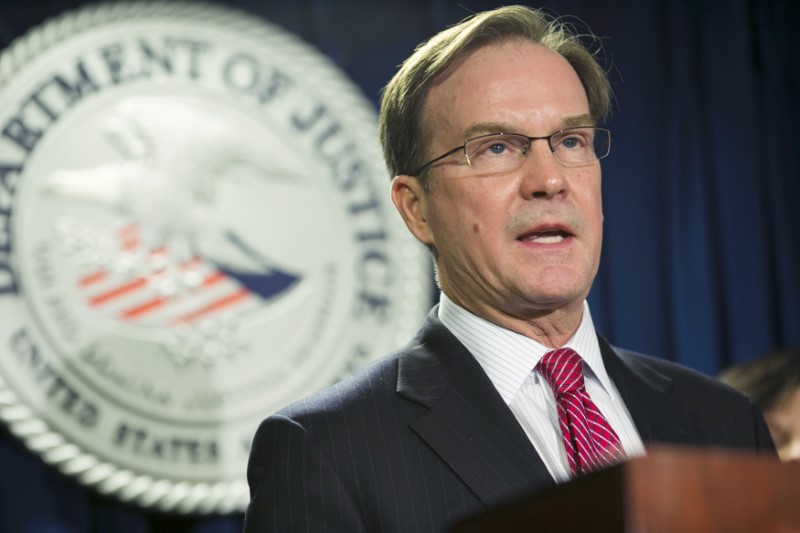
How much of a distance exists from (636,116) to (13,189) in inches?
64.8

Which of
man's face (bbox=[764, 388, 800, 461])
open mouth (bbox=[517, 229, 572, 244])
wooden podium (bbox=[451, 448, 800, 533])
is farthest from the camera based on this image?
man's face (bbox=[764, 388, 800, 461])

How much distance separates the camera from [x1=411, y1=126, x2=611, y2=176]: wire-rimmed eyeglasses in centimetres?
166

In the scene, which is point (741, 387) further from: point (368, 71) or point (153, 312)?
point (153, 312)

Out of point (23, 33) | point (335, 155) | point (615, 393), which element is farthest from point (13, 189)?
point (615, 393)

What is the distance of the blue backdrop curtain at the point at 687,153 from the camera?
2.94 m

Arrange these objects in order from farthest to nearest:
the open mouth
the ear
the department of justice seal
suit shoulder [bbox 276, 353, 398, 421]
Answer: the department of justice seal → the ear → the open mouth → suit shoulder [bbox 276, 353, 398, 421]

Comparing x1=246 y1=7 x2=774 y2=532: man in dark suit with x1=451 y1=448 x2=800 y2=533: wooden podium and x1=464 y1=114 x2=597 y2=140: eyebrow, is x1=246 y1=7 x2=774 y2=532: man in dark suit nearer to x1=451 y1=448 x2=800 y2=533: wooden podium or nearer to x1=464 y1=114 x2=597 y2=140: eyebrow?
x1=464 y1=114 x2=597 y2=140: eyebrow

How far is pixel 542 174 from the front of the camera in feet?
5.30

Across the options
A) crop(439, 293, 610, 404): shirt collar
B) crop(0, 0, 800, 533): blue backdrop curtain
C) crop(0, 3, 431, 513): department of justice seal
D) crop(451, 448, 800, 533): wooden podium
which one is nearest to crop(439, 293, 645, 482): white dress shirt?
crop(439, 293, 610, 404): shirt collar

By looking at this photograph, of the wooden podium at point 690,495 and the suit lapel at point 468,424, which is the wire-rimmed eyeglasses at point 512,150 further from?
the wooden podium at point 690,495

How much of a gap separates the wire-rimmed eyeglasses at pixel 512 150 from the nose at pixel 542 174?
0.01m

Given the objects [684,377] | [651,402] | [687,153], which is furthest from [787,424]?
[651,402]

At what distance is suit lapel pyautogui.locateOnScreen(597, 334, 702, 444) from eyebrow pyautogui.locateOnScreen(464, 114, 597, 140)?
1.13 feet

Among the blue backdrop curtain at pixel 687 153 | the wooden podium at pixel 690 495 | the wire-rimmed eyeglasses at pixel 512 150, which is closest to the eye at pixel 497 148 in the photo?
the wire-rimmed eyeglasses at pixel 512 150
